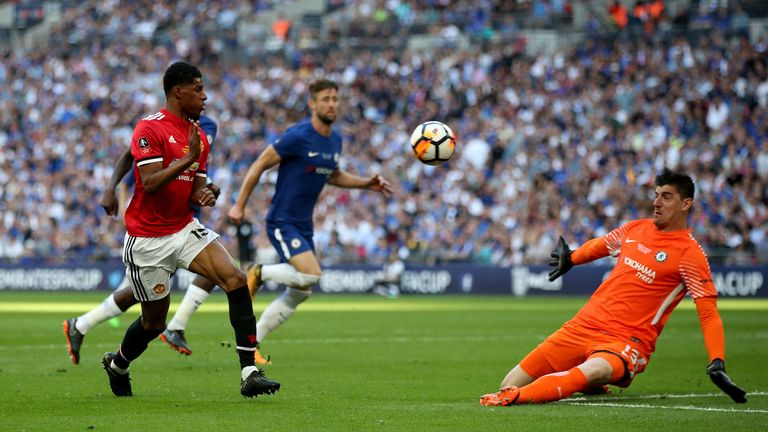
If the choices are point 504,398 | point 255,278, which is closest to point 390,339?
point 255,278

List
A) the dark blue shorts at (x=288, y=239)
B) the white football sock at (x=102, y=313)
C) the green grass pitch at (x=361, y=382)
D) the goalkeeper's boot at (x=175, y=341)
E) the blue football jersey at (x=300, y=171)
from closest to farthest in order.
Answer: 1. the green grass pitch at (x=361, y=382)
2. the white football sock at (x=102, y=313)
3. the goalkeeper's boot at (x=175, y=341)
4. the dark blue shorts at (x=288, y=239)
5. the blue football jersey at (x=300, y=171)

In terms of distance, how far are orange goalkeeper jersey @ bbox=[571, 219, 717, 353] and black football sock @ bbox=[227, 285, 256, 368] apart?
2.51 m

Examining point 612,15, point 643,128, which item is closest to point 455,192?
point 643,128

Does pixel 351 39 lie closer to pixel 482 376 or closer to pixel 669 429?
pixel 482 376

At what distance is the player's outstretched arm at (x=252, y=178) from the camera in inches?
501

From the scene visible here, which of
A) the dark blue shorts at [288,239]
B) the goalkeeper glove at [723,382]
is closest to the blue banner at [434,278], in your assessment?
the dark blue shorts at [288,239]

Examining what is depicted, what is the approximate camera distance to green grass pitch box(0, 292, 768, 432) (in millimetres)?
8281

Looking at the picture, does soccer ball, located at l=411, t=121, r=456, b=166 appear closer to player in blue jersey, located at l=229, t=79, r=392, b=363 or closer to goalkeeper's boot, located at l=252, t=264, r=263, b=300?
player in blue jersey, located at l=229, t=79, r=392, b=363

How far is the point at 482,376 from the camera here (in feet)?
38.8

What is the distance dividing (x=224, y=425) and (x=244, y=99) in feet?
104

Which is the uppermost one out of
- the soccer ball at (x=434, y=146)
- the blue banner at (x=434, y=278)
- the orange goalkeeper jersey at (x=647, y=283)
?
the soccer ball at (x=434, y=146)

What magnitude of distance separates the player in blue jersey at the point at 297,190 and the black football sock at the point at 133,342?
317cm

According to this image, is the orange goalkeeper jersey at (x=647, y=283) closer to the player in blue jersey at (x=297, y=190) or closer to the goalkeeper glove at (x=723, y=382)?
the goalkeeper glove at (x=723, y=382)

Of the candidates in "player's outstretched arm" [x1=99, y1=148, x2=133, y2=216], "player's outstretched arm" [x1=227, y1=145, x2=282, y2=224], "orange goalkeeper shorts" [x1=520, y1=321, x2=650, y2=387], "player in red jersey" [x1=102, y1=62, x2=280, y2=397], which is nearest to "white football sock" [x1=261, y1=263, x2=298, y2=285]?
"player's outstretched arm" [x1=227, y1=145, x2=282, y2=224]
